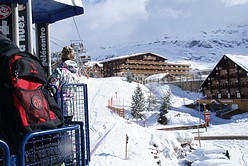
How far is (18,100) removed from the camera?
1.56 meters

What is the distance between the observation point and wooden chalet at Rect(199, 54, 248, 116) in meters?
28.8

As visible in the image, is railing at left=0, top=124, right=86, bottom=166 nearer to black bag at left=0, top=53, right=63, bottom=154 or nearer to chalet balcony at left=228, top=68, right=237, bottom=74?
black bag at left=0, top=53, right=63, bottom=154

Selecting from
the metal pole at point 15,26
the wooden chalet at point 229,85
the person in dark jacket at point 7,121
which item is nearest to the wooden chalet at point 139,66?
the wooden chalet at point 229,85

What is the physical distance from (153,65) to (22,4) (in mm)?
61842

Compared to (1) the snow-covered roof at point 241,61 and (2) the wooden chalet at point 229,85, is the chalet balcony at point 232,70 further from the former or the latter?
(1) the snow-covered roof at point 241,61

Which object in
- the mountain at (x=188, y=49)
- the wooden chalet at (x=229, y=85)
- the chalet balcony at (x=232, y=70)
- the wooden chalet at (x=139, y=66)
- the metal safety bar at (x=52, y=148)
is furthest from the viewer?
the mountain at (x=188, y=49)

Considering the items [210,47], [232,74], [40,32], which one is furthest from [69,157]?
[210,47]

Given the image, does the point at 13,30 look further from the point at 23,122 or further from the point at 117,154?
the point at 117,154

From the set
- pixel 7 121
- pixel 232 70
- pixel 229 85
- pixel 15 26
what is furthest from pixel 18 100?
pixel 229 85

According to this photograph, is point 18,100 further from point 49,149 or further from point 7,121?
point 49,149

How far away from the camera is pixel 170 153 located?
389 inches

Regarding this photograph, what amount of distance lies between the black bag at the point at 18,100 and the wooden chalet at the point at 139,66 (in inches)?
2080

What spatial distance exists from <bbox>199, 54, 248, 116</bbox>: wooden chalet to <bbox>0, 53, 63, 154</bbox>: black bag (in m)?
27.8

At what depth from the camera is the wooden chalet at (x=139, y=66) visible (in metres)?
59.1
